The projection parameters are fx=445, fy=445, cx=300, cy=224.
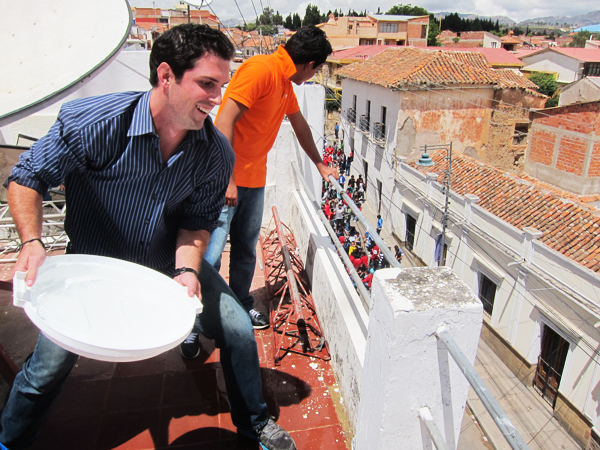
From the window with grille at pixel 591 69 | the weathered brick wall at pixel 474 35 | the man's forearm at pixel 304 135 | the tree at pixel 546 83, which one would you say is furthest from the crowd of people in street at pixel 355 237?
the weathered brick wall at pixel 474 35

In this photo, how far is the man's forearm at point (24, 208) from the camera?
5.02 ft

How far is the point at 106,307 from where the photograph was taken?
59.1 inches

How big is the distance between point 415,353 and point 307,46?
74.9 inches

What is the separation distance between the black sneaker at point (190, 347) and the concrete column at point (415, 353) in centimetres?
130

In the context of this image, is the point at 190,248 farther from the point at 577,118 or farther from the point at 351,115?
the point at 351,115

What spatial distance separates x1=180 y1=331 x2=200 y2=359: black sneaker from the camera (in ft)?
8.53

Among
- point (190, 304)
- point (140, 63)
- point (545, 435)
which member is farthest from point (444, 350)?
point (545, 435)

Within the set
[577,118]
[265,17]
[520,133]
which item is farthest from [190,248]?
[520,133]

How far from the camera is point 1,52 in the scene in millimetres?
3318

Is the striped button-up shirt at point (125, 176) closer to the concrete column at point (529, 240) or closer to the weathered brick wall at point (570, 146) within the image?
the concrete column at point (529, 240)

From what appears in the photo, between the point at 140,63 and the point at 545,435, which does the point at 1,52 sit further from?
the point at 545,435

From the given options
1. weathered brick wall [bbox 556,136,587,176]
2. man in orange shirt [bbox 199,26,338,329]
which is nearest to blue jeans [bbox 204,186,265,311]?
man in orange shirt [bbox 199,26,338,329]

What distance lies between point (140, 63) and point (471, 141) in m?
17.6

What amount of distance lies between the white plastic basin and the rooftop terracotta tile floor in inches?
34.5
